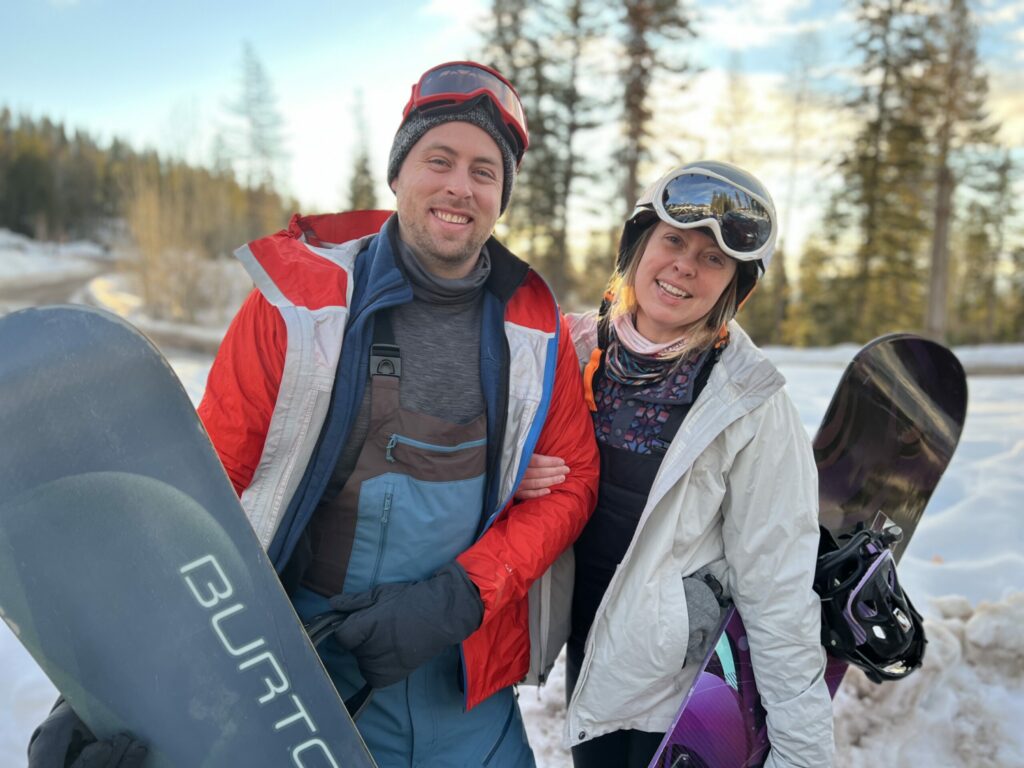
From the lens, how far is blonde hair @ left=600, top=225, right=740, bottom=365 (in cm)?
A: 167

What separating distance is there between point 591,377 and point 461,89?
0.84 meters

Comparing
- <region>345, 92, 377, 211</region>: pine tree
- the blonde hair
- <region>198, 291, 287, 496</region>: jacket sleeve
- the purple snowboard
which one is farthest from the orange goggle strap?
<region>345, 92, 377, 211</region>: pine tree

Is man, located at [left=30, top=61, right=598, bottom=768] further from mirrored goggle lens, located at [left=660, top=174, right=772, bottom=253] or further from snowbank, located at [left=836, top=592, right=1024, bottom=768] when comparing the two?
snowbank, located at [left=836, top=592, right=1024, bottom=768]

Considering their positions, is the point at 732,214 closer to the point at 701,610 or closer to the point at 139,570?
the point at 701,610

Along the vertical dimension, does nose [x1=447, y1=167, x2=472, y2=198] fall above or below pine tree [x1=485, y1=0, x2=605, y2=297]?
below

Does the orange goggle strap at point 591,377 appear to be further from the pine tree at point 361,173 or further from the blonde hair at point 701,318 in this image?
the pine tree at point 361,173

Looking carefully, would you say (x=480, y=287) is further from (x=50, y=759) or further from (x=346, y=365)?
(x=50, y=759)

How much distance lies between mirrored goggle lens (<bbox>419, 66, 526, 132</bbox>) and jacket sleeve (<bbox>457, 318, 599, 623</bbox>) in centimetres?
64

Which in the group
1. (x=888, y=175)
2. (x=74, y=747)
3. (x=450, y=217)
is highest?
(x=888, y=175)

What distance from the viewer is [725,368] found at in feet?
5.16

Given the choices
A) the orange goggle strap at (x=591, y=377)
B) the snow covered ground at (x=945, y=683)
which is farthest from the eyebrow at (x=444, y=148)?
the snow covered ground at (x=945, y=683)

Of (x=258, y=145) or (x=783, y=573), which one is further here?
(x=258, y=145)

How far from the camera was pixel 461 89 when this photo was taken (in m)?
1.53

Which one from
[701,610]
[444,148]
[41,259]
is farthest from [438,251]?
[41,259]
